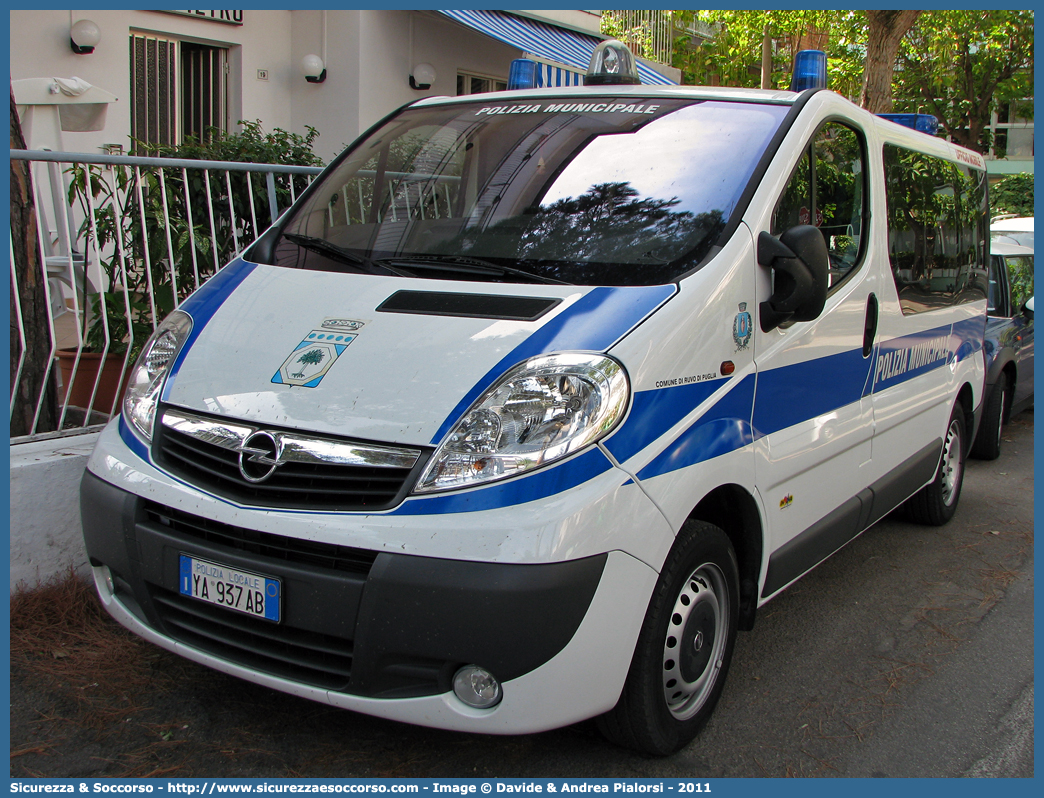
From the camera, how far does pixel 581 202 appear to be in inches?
126

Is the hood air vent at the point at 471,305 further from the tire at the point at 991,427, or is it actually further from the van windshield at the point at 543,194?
the tire at the point at 991,427

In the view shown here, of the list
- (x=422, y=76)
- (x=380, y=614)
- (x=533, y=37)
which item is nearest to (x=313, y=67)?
(x=422, y=76)

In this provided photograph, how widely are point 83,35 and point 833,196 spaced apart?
25.4 ft

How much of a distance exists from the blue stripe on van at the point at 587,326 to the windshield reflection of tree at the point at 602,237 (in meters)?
0.10

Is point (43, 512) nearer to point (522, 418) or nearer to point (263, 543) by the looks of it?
point (263, 543)

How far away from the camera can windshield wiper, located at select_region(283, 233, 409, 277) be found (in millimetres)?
3195

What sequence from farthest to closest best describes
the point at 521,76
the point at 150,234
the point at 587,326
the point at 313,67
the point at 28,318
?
the point at 313,67 → the point at 521,76 → the point at 150,234 → the point at 28,318 → the point at 587,326

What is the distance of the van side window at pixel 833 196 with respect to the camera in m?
3.29

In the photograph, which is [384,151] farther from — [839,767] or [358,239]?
[839,767]

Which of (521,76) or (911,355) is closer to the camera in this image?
(911,355)

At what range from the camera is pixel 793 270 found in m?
2.99

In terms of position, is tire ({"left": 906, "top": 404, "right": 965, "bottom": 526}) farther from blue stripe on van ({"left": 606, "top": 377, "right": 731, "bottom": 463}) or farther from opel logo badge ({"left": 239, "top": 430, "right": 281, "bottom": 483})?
opel logo badge ({"left": 239, "top": 430, "right": 281, "bottom": 483})

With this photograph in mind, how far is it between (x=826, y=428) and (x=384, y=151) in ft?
6.62

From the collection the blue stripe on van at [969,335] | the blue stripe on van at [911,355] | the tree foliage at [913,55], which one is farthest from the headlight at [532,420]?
the tree foliage at [913,55]
